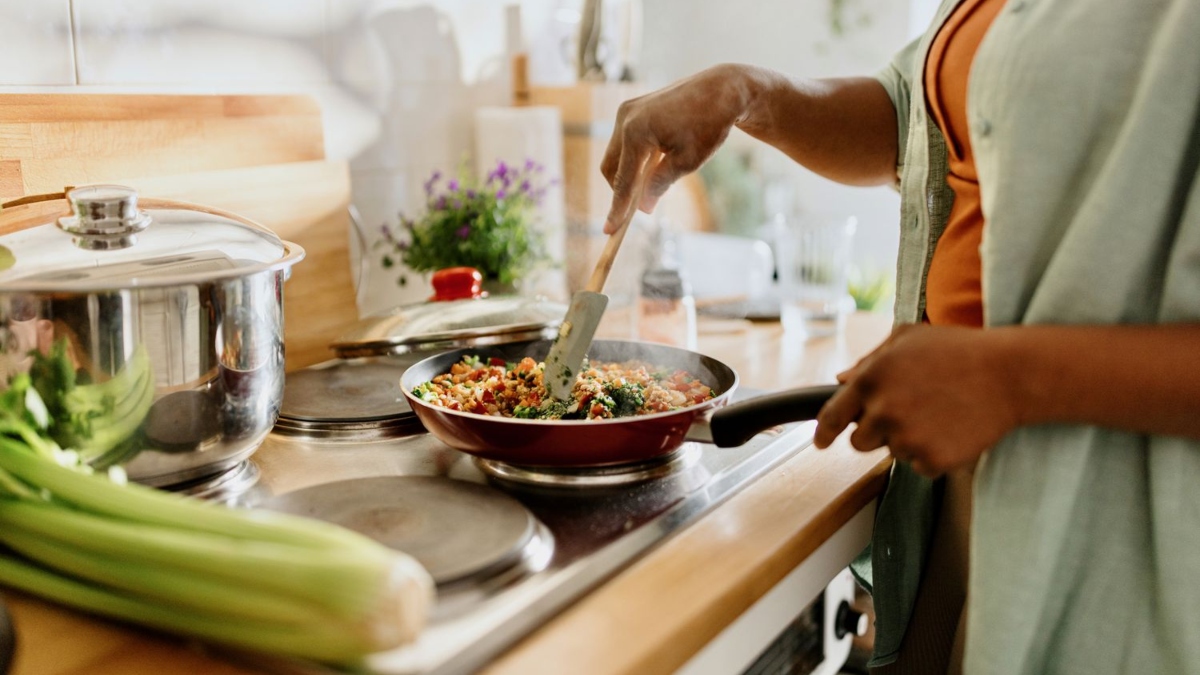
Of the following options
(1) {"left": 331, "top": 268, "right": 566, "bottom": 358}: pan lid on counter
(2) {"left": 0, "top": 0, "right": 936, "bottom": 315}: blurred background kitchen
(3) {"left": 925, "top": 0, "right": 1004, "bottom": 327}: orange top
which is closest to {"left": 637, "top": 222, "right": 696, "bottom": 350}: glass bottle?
(2) {"left": 0, "top": 0, "right": 936, "bottom": 315}: blurred background kitchen

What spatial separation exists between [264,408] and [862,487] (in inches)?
22.2

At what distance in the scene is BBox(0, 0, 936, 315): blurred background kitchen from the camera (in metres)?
1.15

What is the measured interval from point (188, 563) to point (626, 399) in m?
0.48

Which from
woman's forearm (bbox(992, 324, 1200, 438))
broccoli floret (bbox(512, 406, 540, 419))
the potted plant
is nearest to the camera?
woman's forearm (bbox(992, 324, 1200, 438))

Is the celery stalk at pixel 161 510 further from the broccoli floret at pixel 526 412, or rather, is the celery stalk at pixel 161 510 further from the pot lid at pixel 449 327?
the pot lid at pixel 449 327

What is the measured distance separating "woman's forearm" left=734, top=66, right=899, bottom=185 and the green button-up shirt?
417 millimetres

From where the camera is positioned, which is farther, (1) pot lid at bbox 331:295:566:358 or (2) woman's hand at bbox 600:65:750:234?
(1) pot lid at bbox 331:295:566:358

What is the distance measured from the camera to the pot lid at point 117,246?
725 millimetres

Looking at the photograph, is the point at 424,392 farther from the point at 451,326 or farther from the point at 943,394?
the point at 943,394

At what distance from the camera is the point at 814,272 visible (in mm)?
1768

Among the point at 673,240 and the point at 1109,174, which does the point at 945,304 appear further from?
the point at 673,240

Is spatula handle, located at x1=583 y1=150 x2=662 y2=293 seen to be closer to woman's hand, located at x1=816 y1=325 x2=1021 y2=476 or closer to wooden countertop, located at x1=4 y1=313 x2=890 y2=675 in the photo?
wooden countertop, located at x1=4 y1=313 x2=890 y2=675

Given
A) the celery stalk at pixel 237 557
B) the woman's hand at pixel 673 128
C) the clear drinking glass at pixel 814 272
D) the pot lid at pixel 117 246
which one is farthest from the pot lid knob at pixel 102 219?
the clear drinking glass at pixel 814 272

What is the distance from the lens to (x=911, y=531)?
0.98 meters
